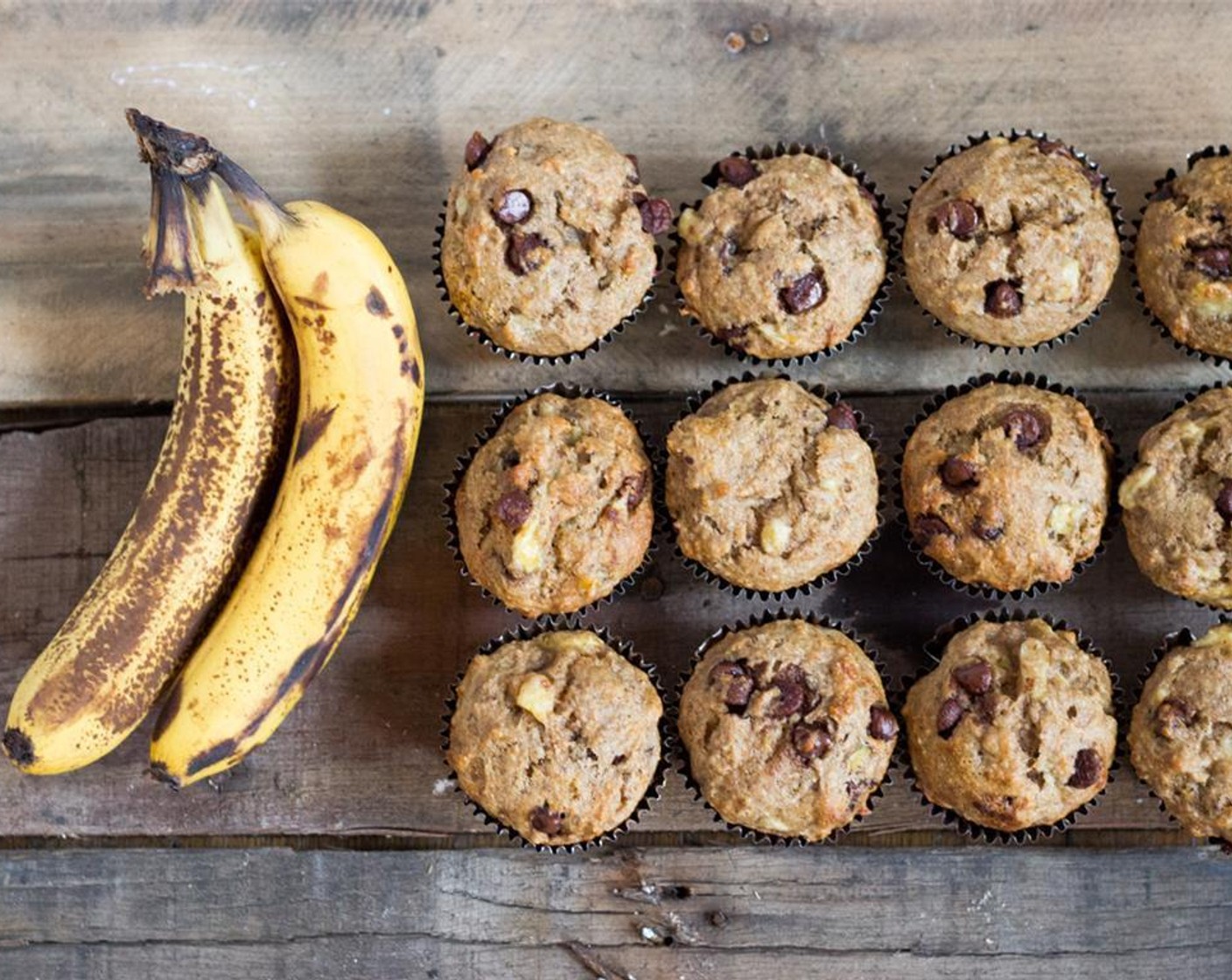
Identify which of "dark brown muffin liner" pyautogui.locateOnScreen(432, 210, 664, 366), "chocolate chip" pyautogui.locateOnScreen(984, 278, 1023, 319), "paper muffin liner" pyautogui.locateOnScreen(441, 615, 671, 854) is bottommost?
"paper muffin liner" pyautogui.locateOnScreen(441, 615, 671, 854)

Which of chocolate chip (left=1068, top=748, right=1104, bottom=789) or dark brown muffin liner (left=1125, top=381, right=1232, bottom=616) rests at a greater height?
dark brown muffin liner (left=1125, top=381, right=1232, bottom=616)

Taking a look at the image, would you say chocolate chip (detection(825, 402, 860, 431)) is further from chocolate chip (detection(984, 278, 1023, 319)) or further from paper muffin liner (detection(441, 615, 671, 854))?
paper muffin liner (detection(441, 615, 671, 854))

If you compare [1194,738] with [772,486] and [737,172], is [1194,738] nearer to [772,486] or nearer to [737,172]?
[772,486]

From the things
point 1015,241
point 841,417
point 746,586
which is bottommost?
point 746,586

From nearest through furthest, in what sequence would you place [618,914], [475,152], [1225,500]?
[1225,500] → [475,152] → [618,914]

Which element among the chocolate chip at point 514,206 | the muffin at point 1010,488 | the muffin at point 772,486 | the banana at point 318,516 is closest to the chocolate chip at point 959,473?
the muffin at point 1010,488

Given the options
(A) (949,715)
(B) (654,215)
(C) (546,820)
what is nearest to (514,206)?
(B) (654,215)

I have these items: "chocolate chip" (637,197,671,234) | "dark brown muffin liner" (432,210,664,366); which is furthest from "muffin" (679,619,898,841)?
"chocolate chip" (637,197,671,234)
